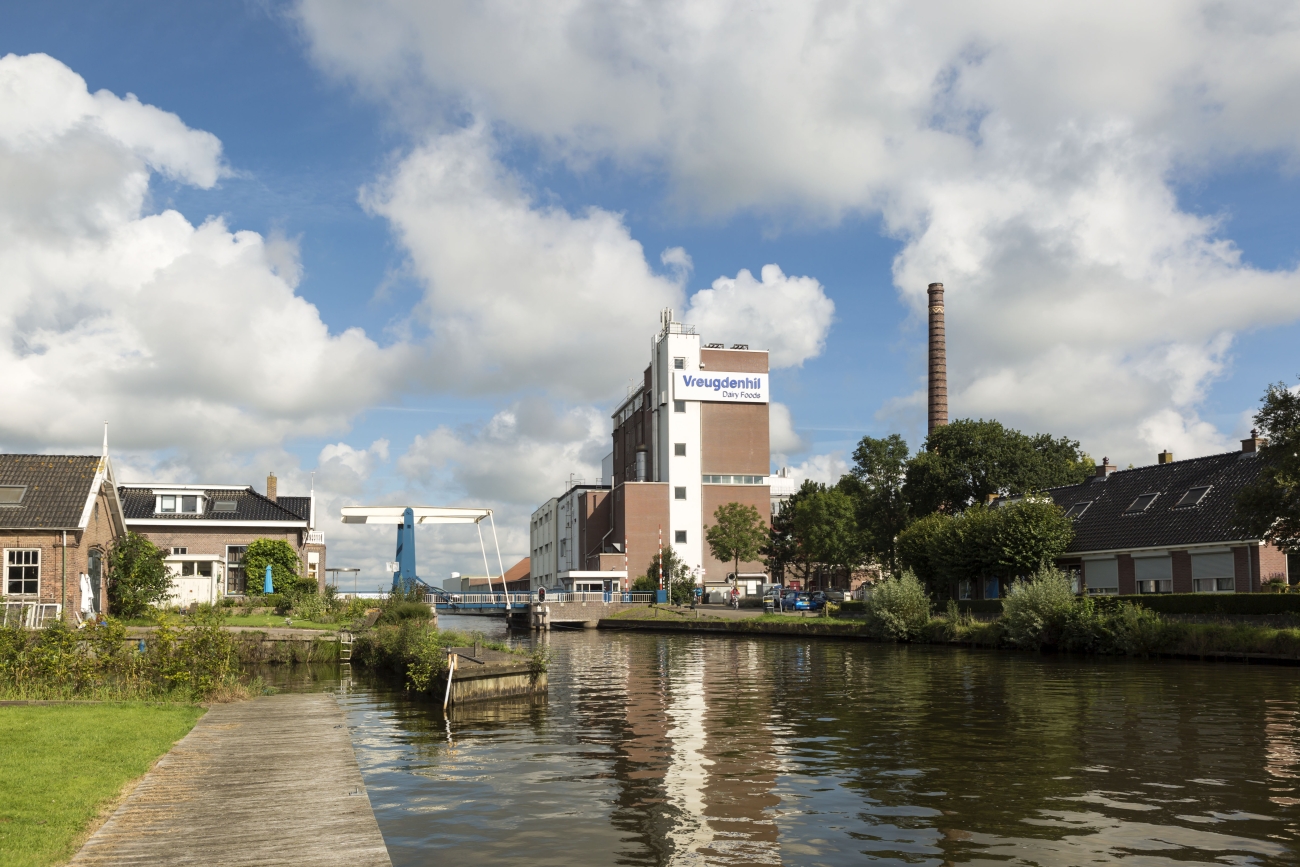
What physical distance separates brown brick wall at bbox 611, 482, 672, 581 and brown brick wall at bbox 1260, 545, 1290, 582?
57.8 m

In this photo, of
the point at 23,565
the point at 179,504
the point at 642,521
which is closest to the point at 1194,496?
the point at 23,565

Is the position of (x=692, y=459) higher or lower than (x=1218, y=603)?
higher

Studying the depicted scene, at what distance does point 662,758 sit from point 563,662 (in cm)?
2222

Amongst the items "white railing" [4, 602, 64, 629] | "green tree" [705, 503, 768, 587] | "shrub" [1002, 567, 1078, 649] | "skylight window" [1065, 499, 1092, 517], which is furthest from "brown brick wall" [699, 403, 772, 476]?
"white railing" [4, 602, 64, 629]

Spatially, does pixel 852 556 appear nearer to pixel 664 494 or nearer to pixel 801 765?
pixel 664 494

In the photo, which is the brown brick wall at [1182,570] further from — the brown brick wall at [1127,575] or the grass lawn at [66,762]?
the grass lawn at [66,762]

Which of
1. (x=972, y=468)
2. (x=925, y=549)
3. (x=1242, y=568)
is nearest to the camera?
Result: (x=1242, y=568)

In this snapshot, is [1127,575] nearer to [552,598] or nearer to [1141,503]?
[1141,503]

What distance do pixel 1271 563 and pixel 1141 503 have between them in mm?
8980

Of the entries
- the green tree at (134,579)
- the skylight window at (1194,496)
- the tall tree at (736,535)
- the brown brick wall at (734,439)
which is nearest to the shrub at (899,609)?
the skylight window at (1194,496)

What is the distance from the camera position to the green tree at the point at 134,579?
128 ft

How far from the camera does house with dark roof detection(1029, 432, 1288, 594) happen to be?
140 feet

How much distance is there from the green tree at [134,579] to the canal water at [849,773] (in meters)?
17.8

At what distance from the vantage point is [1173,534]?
46219mm
